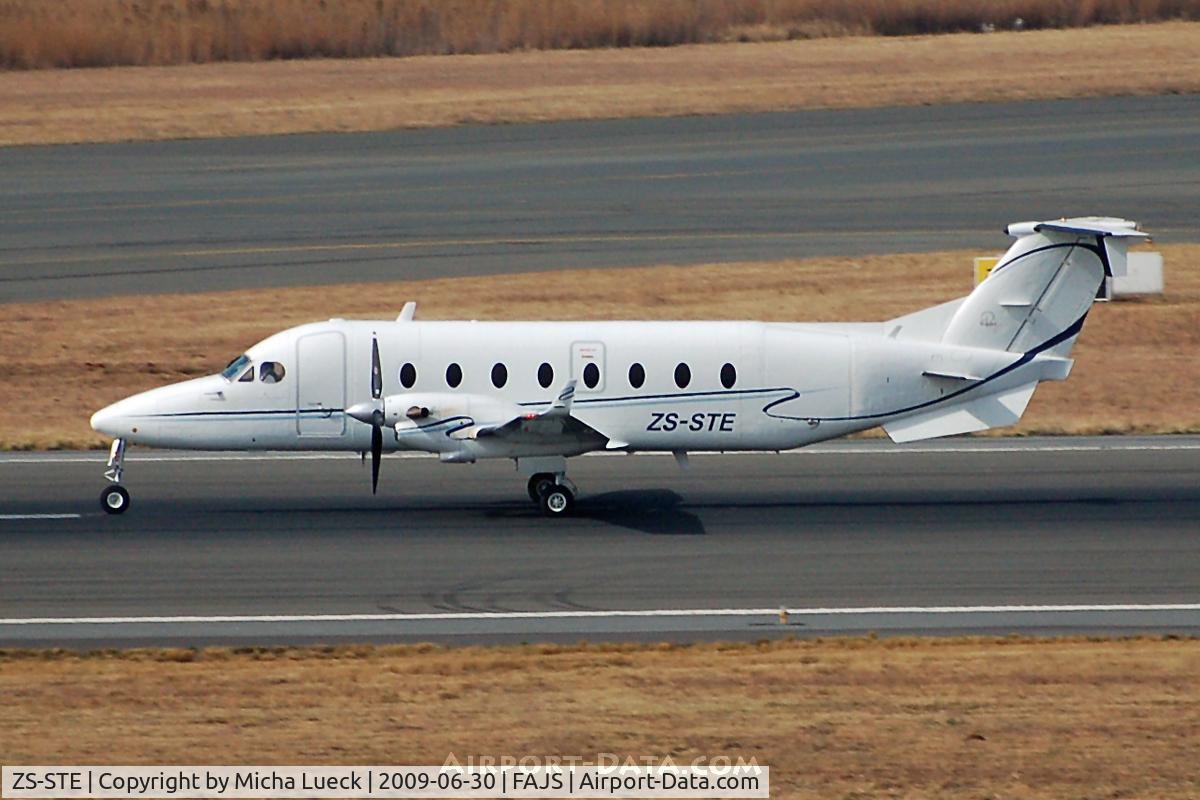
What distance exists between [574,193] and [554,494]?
23632 mm

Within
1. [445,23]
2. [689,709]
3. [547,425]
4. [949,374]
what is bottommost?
[689,709]

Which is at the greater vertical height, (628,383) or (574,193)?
(574,193)

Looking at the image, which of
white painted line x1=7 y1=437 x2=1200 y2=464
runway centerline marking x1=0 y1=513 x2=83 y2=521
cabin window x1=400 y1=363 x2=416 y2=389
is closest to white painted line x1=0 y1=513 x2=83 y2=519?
runway centerline marking x1=0 y1=513 x2=83 y2=521

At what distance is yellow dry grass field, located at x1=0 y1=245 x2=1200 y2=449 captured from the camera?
32781 mm

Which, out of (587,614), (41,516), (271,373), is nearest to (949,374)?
(587,614)

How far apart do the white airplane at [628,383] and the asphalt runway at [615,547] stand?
105cm

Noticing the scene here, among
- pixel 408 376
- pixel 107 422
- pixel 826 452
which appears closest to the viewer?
pixel 107 422

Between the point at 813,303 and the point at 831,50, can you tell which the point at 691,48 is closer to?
the point at 831,50

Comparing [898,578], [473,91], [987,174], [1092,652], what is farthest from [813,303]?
[473,91]

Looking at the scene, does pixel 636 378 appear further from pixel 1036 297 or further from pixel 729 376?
pixel 1036 297

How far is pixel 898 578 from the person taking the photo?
22531 mm

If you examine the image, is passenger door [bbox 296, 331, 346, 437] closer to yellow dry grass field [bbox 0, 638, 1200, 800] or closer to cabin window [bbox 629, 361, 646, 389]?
cabin window [bbox 629, 361, 646, 389]

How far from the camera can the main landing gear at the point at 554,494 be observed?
25.2 m

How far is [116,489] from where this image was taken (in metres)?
25.3
